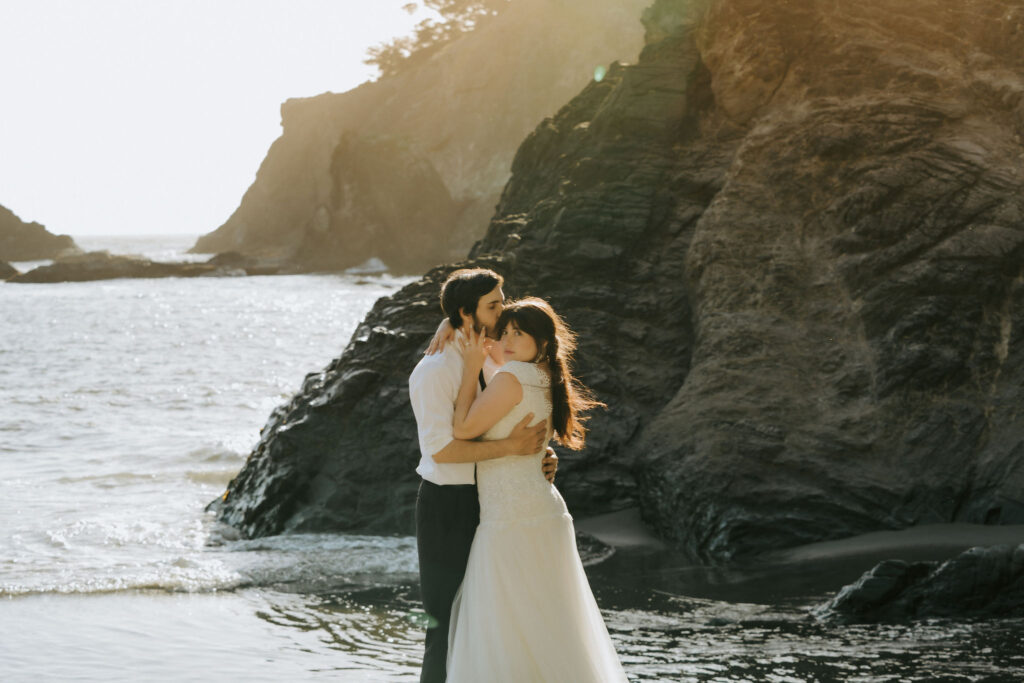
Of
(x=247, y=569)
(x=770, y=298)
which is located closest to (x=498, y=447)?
(x=247, y=569)

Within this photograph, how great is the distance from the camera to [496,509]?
4.44 m

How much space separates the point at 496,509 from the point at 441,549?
0.27 metres

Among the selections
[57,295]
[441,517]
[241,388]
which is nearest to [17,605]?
[441,517]

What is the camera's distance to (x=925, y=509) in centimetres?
782

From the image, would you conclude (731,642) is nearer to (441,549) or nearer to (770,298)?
(441,549)

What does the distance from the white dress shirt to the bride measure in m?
0.04

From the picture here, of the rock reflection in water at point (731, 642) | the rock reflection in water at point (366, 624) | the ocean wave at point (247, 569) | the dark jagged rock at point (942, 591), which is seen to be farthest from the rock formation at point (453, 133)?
the dark jagged rock at point (942, 591)

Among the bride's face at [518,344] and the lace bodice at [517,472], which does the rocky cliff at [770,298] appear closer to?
the lace bodice at [517,472]

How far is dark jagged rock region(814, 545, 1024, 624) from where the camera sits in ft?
20.2

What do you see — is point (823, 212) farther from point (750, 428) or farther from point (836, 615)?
point (836, 615)

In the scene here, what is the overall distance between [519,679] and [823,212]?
Result: 6.40 meters

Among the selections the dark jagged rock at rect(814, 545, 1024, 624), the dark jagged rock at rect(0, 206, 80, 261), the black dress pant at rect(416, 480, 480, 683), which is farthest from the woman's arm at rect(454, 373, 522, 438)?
the dark jagged rock at rect(0, 206, 80, 261)

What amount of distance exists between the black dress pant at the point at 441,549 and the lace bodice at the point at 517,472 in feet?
0.29

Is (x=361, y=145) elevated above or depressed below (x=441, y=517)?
above
